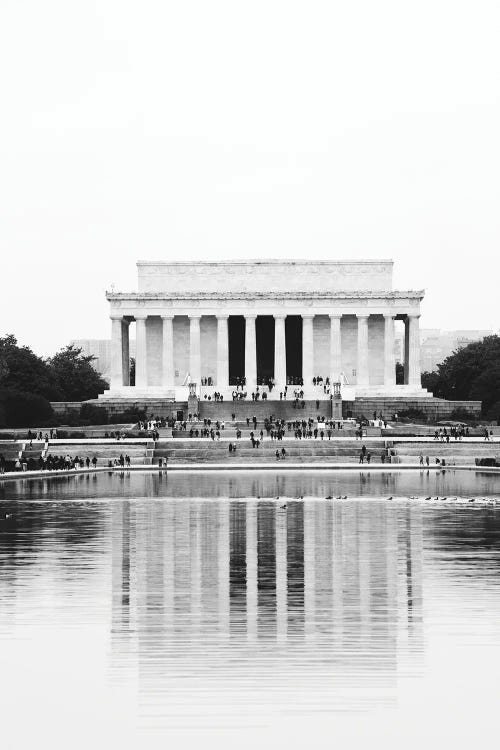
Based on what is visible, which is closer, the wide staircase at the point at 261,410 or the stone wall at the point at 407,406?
the wide staircase at the point at 261,410

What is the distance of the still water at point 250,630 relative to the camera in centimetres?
1185

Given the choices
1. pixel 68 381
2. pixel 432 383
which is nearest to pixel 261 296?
pixel 68 381

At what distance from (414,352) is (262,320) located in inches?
473

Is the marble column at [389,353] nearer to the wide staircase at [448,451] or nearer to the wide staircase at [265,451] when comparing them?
the wide staircase at [265,451]

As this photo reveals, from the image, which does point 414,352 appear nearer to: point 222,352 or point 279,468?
point 222,352

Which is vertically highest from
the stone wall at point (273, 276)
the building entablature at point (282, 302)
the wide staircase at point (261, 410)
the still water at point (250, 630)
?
the stone wall at point (273, 276)

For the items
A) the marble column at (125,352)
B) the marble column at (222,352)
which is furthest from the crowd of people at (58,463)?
the marble column at (125,352)

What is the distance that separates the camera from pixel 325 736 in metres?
11.3

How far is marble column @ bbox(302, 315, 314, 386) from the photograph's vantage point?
327 ft

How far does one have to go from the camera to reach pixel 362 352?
99688 millimetres

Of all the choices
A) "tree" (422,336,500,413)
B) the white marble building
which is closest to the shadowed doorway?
the white marble building

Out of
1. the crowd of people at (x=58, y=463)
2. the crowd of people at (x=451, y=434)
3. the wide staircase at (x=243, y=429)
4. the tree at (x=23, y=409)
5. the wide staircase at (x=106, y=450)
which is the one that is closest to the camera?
the crowd of people at (x=58, y=463)

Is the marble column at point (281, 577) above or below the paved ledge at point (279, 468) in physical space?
below

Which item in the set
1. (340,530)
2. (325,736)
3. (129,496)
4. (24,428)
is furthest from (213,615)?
(24,428)
